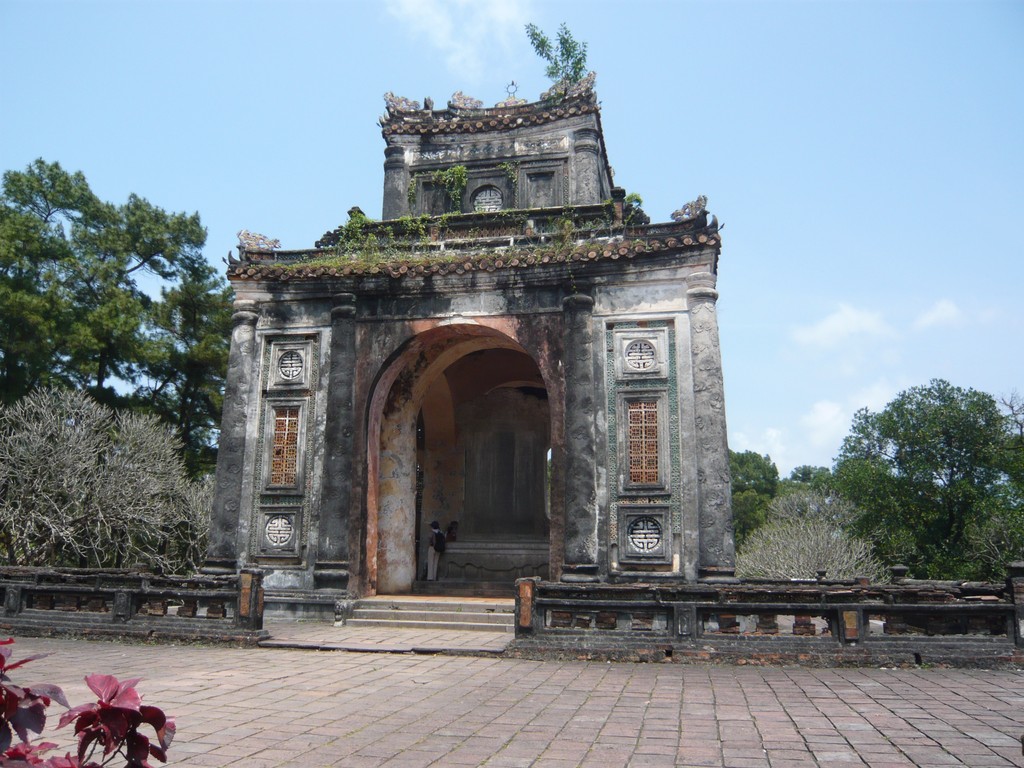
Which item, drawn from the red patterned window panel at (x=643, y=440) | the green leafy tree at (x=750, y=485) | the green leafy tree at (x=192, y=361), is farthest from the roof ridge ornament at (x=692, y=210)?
the green leafy tree at (x=750, y=485)

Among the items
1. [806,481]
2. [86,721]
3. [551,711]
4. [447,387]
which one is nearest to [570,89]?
[447,387]

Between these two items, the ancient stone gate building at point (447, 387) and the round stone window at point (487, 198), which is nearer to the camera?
the ancient stone gate building at point (447, 387)

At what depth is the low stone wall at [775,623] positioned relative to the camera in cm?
878

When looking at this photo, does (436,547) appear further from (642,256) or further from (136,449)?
(136,449)

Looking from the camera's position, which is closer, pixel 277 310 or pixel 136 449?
pixel 277 310

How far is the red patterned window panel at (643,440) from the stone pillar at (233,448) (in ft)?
22.7

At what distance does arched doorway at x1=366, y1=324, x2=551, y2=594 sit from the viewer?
52.7 ft

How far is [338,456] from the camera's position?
13.8 meters

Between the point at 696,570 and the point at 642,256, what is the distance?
5255 millimetres

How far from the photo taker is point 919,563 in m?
29.0

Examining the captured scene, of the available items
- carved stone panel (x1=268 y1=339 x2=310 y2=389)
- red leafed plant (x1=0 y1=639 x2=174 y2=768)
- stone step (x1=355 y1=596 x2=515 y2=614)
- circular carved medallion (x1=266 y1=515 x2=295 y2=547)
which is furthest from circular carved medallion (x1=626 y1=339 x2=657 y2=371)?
red leafed plant (x1=0 y1=639 x2=174 y2=768)

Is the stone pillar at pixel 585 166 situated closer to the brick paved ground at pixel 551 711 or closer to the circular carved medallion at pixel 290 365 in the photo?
the circular carved medallion at pixel 290 365

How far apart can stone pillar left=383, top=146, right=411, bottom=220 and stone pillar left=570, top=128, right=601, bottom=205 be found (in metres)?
3.95

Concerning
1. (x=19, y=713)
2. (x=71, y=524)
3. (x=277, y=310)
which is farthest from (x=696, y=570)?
(x=71, y=524)
